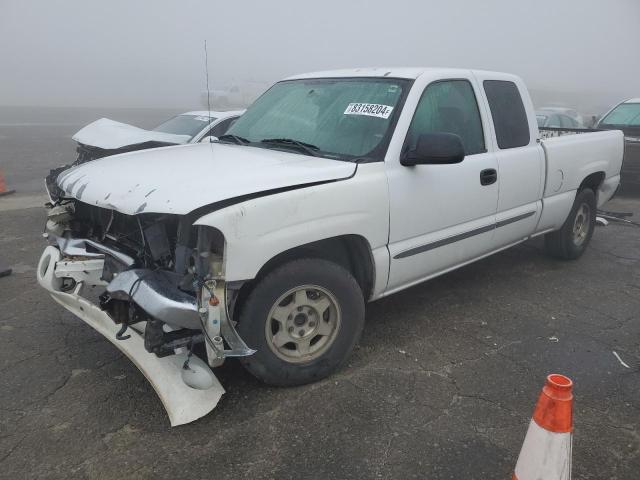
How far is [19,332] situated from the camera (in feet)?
12.6

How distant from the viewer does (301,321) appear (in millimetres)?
3084

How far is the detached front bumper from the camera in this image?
2.76 metres

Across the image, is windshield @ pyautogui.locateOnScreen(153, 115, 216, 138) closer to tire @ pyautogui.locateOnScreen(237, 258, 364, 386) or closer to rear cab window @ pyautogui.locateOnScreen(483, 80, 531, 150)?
rear cab window @ pyautogui.locateOnScreen(483, 80, 531, 150)

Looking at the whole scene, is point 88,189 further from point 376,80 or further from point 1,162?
point 1,162

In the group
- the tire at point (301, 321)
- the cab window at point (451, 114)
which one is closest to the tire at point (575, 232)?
the cab window at point (451, 114)

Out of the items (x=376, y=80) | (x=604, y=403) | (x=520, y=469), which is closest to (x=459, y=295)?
(x=604, y=403)

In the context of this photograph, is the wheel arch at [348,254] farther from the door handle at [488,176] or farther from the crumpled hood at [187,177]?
the door handle at [488,176]

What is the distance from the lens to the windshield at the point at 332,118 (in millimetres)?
3424

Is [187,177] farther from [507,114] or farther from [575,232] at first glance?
[575,232]

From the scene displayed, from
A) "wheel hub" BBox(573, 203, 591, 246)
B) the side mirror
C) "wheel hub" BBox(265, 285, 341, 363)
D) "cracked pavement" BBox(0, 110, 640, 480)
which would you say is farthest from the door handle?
"wheel hub" BBox(573, 203, 591, 246)

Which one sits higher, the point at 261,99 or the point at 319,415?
the point at 261,99

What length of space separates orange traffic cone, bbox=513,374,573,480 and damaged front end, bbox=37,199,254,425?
1.36 m

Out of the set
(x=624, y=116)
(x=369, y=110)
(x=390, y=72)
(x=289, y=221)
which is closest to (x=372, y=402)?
(x=289, y=221)

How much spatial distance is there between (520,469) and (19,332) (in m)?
3.43
